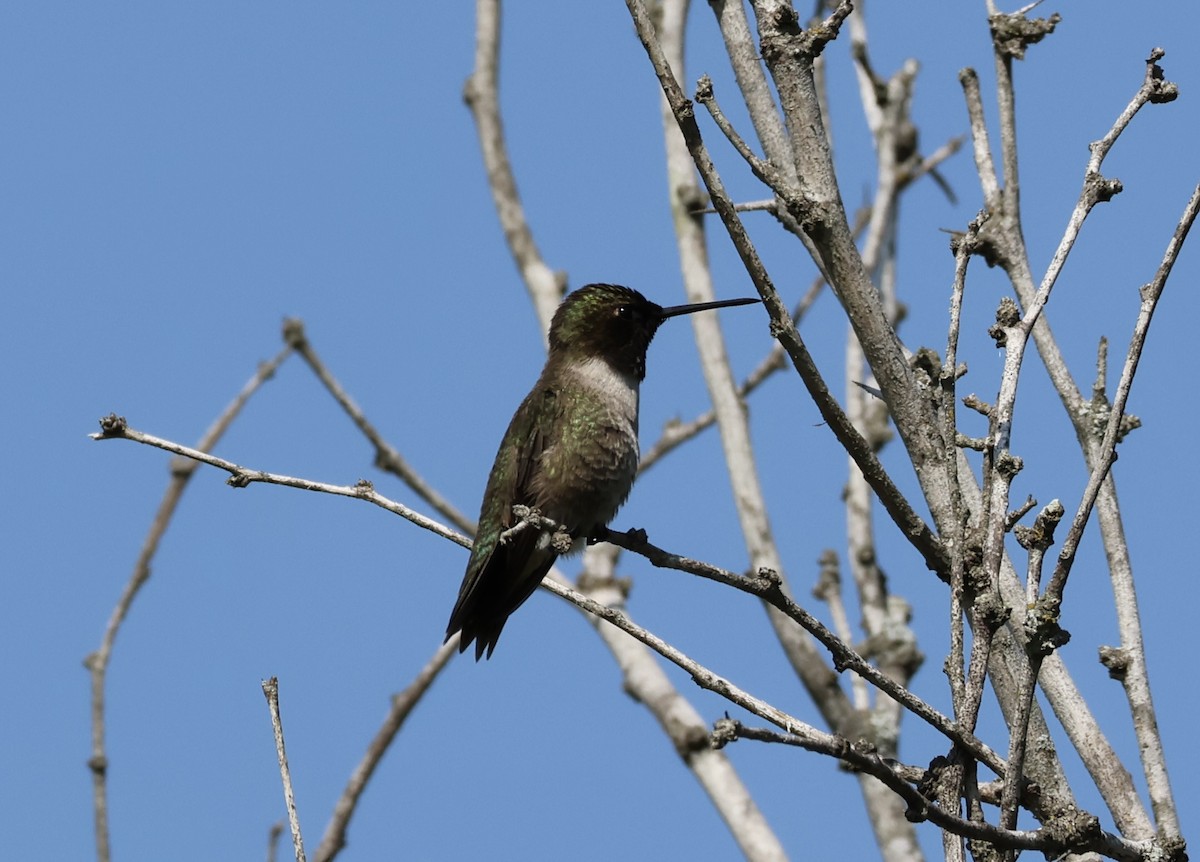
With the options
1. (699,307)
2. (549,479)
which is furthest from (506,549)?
A: (699,307)

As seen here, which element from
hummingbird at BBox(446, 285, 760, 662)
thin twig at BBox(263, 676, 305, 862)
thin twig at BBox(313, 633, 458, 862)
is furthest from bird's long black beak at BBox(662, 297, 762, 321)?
thin twig at BBox(263, 676, 305, 862)

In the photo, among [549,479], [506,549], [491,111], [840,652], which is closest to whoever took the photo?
[840,652]

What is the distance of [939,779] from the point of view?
284 cm

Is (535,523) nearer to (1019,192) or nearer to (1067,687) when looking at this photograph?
(1067,687)

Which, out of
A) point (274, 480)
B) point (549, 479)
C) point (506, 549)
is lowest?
point (274, 480)

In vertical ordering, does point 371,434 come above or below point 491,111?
below

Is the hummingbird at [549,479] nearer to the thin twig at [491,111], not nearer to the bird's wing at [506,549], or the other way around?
the bird's wing at [506,549]

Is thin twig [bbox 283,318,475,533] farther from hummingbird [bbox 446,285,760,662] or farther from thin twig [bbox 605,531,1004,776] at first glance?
thin twig [bbox 605,531,1004,776]

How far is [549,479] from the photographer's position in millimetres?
5730

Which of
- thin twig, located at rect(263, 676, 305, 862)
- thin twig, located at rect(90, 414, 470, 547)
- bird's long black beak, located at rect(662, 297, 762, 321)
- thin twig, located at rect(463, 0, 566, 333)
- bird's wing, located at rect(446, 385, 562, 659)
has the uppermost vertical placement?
thin twig, located at rect(463, 0, 566, 333)

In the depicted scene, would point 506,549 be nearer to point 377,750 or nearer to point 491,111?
point 377,750

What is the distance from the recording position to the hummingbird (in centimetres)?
563

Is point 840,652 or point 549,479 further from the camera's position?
point 549,479

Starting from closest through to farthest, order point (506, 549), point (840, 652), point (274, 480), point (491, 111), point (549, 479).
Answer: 1. point (840, 652)
2. point (274, 480)
3. point (506, 549)
4. point (549, 479)
5. point (491, 111)
